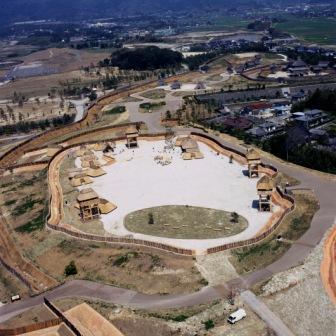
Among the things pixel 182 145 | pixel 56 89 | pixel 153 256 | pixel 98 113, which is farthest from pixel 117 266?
pixel 56 89

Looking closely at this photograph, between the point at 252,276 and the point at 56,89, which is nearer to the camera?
the point at 252,276

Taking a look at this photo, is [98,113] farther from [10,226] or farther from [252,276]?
[252,276]

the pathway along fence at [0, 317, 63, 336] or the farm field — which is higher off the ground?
the farm field

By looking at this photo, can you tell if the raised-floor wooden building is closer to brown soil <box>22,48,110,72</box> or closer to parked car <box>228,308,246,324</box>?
parked car <box>228,308,246,324</box>

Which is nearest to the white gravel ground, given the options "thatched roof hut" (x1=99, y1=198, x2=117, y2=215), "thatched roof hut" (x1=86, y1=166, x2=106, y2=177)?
"thatched roof hut" (x1=99, y1=198, x2=117, y2=215)

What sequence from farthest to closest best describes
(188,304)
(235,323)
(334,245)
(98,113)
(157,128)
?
(98,113)
(157,128)
(334,245)
(188,304)
(235,323)

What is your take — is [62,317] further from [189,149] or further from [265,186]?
[189,149]

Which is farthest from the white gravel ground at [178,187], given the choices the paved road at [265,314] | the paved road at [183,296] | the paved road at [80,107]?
the paved road at [80,107]
